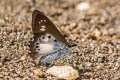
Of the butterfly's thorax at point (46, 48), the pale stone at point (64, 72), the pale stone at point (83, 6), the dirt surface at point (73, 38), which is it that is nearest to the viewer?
the pale stone at point (64, 72)

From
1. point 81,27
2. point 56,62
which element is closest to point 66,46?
point 56,62

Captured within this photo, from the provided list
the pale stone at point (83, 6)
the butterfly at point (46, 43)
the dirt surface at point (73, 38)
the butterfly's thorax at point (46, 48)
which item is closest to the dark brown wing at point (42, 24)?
the butterfly at point (46, 43)

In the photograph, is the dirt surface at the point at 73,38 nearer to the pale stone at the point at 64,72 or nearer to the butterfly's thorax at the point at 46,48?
the pale stone at the point at 64,72

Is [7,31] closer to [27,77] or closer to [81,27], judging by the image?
[27,77]

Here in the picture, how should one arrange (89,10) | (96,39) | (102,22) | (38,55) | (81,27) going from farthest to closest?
(89,10) → (102,22) → (81,27) → (96,39) → (38,55)

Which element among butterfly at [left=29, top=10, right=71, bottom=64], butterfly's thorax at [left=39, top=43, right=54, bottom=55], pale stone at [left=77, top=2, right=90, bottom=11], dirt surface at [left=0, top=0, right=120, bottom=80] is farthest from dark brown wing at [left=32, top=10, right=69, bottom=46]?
pale stone at [left=77, top=2, right=90, bottom=11]

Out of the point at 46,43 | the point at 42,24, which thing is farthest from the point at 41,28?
the point at 46,43
